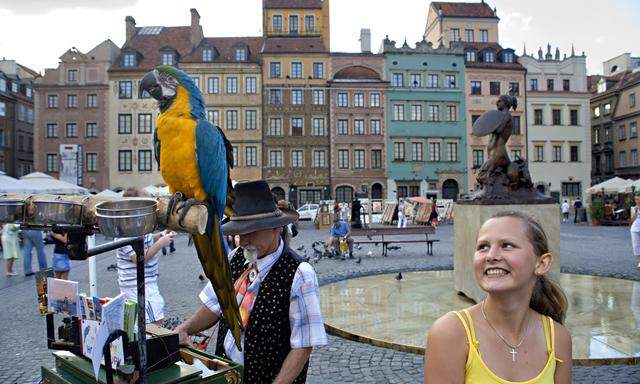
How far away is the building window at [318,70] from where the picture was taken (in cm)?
3912

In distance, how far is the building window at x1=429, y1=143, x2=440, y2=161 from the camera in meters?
40.0

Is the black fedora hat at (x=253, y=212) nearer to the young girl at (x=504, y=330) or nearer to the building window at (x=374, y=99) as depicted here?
the young girl at (x=504, y=330)

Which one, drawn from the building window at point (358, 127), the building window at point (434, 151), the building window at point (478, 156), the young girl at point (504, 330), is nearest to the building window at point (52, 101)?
the building window at point (358, 127)

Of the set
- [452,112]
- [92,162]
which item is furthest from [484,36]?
[92,162]

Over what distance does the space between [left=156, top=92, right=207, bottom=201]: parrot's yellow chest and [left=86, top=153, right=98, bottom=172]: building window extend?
39463mm

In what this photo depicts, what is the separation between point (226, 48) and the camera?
40.3m

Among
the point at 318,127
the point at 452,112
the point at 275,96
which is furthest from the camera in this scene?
the point at 452,112

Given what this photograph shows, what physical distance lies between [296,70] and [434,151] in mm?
13261

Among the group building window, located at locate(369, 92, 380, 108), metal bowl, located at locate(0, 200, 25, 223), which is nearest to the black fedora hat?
metal bowl, located at locate(0, 200, 25, 223)

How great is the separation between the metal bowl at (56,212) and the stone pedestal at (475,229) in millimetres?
5729

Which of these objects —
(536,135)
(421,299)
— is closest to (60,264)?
(421,299)

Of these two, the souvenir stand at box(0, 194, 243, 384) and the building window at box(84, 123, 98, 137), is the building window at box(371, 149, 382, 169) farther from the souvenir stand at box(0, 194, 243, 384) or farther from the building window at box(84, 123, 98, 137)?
the souvenir stand at box(0, 194, 243, 384)

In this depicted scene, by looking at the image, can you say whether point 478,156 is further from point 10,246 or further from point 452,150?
point 10,246

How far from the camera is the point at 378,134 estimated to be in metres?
39.7
